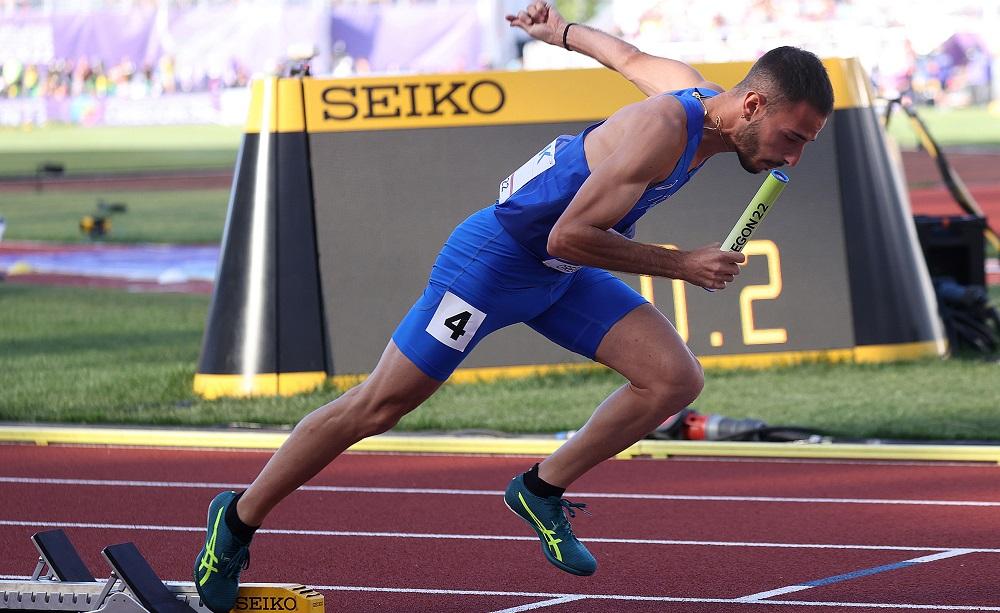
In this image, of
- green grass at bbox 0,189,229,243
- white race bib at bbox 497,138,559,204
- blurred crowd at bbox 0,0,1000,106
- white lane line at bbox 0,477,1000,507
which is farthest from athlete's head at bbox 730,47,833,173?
blurred crowd at bbox 0,0,1000,106

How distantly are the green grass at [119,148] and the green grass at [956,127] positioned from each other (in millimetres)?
16044

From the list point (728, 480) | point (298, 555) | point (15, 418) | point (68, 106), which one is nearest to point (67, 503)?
point (298, 555)

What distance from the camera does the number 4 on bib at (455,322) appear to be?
4.84 m

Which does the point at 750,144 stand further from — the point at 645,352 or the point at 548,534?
the point at 548,534

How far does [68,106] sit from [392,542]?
56.0m

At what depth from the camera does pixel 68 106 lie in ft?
196

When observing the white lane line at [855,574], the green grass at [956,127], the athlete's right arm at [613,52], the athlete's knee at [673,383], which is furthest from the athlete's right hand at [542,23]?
the green grass at [956,127]

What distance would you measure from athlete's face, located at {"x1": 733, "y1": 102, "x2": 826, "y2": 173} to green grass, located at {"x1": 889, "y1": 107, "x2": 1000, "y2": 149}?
2599 centimetres

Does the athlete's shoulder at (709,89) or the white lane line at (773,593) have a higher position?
the athlete's shoulder at (709,89)

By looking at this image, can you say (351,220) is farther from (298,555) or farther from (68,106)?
(68,106)

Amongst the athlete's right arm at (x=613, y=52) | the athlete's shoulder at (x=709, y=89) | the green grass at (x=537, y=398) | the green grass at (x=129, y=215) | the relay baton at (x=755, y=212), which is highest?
the green grass at (x=129, y=215)

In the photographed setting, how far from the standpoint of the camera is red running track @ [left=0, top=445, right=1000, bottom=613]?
18.0 feet

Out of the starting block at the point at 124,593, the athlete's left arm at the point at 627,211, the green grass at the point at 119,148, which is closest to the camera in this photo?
the athlete's left arm at the point at 627,211

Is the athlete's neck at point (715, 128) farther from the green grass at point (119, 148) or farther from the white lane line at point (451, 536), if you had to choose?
the green grass at point (119, 148)
